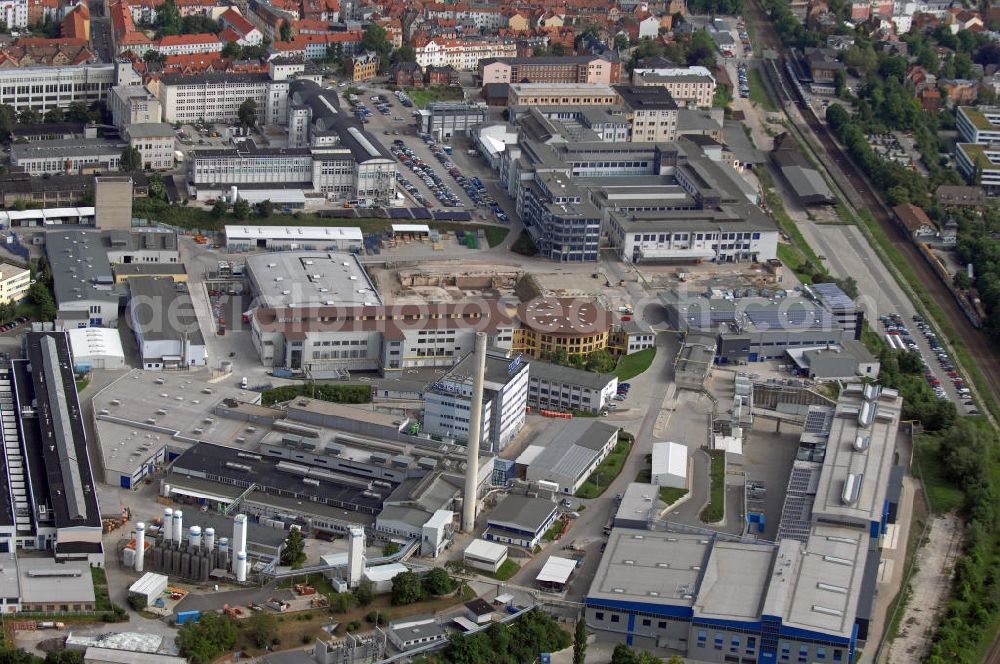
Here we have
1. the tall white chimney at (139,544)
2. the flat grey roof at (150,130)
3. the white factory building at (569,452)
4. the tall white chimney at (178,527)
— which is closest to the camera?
the tall white chimney at (139,544)

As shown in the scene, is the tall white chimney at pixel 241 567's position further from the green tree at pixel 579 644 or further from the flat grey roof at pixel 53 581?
the green tree at pixel 579 644

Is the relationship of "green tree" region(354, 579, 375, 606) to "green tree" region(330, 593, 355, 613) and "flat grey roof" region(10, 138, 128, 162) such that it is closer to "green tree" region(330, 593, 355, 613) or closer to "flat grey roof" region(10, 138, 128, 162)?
"green tree" region(330, 593, 355, 613)

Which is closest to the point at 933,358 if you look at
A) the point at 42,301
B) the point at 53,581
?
the point at 42,301

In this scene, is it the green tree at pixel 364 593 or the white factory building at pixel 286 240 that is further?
the white factory building at pixel 286 240

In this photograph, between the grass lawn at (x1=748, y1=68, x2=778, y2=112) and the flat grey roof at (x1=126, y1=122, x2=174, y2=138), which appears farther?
the grass lawn at (x1=748, y1=68, x2=778, y2=112)

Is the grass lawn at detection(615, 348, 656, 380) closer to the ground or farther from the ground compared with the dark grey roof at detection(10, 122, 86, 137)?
closer to the ground

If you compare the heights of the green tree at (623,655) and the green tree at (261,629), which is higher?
the green tree at (261,629)

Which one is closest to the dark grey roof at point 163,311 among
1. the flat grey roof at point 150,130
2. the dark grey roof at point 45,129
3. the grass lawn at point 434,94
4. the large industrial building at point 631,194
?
the flat grey roof at point 150,130

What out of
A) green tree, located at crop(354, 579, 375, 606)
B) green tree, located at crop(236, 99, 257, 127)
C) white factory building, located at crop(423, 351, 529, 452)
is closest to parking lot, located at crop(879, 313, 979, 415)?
white factory building, located at crop(423, 351, 529, 452)

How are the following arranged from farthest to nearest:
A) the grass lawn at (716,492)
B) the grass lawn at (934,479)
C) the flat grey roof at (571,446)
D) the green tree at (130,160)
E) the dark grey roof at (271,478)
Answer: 1. the green tree at (130,160)
2. the grass lawn at (934,479)
3. the flat grey roof at (571,446)
4. the grass lawn at (716,492)
5. the dark grey roof at (271,478)
